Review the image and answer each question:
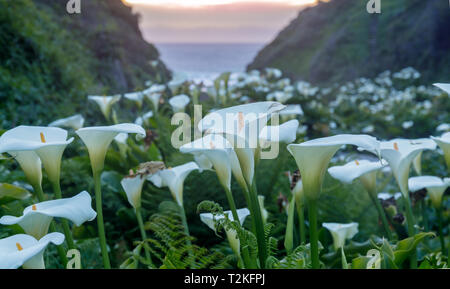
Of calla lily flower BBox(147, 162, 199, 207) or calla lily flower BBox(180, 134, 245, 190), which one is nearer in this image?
calla lily flower BBox(180, 134, 245, 190)

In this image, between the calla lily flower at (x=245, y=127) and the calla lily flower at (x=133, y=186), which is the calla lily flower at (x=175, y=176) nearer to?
the calla lily flower at (x=133, y=186)

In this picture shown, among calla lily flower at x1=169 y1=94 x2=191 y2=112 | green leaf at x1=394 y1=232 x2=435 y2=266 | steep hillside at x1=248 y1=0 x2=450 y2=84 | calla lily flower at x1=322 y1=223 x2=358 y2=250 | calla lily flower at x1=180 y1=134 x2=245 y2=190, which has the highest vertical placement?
steep hillside at x1=248 y1=0 x2=450 y2=84

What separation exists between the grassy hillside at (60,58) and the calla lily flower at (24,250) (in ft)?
3.64

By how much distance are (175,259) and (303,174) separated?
216 millimetres

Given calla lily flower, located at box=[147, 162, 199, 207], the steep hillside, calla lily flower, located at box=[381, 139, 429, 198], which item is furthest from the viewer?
the steep hillside

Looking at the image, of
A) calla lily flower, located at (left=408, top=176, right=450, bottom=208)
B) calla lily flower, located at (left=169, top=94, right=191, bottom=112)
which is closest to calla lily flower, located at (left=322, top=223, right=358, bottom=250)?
calla lily flower, located at (left=408, top=176, right=450, bottom=208)

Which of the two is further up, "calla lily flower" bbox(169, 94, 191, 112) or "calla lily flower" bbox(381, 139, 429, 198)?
"calla lily flower" bbox(169, 94, 191, 112)

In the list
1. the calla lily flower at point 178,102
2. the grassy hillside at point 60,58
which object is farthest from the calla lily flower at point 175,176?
the grassy hillside at point 60,58

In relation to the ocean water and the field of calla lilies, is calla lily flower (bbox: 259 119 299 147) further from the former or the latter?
the ocean water

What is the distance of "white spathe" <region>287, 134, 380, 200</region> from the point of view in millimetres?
438

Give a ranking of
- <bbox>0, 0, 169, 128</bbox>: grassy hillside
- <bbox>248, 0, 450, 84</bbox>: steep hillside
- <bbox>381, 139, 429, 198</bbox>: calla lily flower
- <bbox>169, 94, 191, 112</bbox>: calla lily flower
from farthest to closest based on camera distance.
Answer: <bbox>248, 0, 450, 84</bbox>: steep hillside < <bbox>0, 0, 169, 128</bbox>: grassy hillside < <bbox>169, 94, 191, 112</bbox>: calla lily flower < <bbox>381, 139, 429, 198</bbox>: calla lily flower

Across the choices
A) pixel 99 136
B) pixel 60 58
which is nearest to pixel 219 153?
pixel 99 136

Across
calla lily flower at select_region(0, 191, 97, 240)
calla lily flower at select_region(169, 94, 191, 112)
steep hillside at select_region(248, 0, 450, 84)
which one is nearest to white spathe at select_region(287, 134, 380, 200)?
calla lily flower at select_region(0, 191, 97, 240)

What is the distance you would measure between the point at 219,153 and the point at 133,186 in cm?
23
